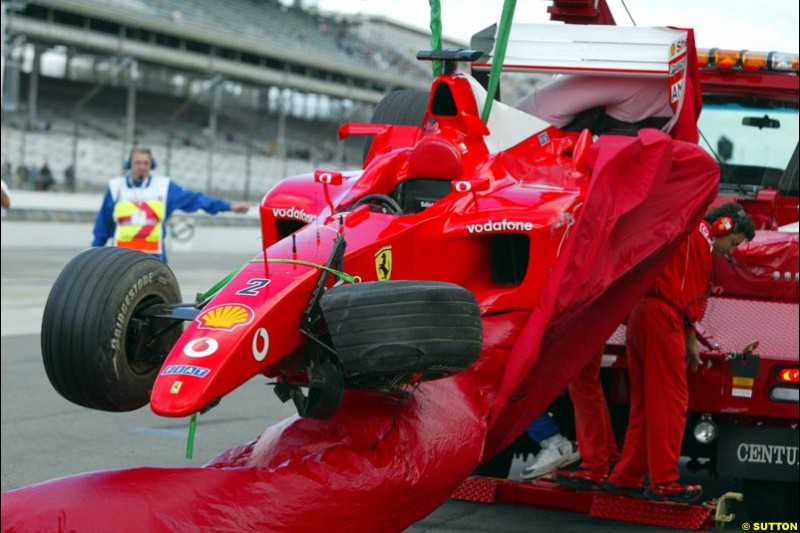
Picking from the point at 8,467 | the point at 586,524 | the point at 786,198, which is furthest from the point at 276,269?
the point at 786,198

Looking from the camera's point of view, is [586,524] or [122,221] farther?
[122,221]

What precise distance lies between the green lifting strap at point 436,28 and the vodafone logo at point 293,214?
40.5 inches

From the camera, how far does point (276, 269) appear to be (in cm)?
435

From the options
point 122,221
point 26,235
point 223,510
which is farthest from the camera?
point 26,235

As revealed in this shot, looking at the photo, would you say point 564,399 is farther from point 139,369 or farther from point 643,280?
point 139,369

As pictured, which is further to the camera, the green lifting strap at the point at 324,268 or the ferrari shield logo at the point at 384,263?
the ferrari shield logo at the point at 384,263

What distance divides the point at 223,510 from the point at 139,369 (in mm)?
849

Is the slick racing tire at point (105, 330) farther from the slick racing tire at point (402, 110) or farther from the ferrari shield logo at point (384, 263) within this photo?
the slick racing tire at point (402, 110)

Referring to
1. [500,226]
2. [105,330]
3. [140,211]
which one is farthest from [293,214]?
[140,211]

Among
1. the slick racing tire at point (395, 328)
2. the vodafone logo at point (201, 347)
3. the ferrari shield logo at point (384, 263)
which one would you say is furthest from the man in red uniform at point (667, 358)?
the vodafone logo at point (201, 347)

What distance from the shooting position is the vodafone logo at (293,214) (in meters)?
5.34

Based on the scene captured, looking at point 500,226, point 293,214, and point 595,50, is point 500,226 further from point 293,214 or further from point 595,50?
point 595,50

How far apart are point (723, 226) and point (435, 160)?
186 centimetres

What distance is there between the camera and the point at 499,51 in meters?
6.01
